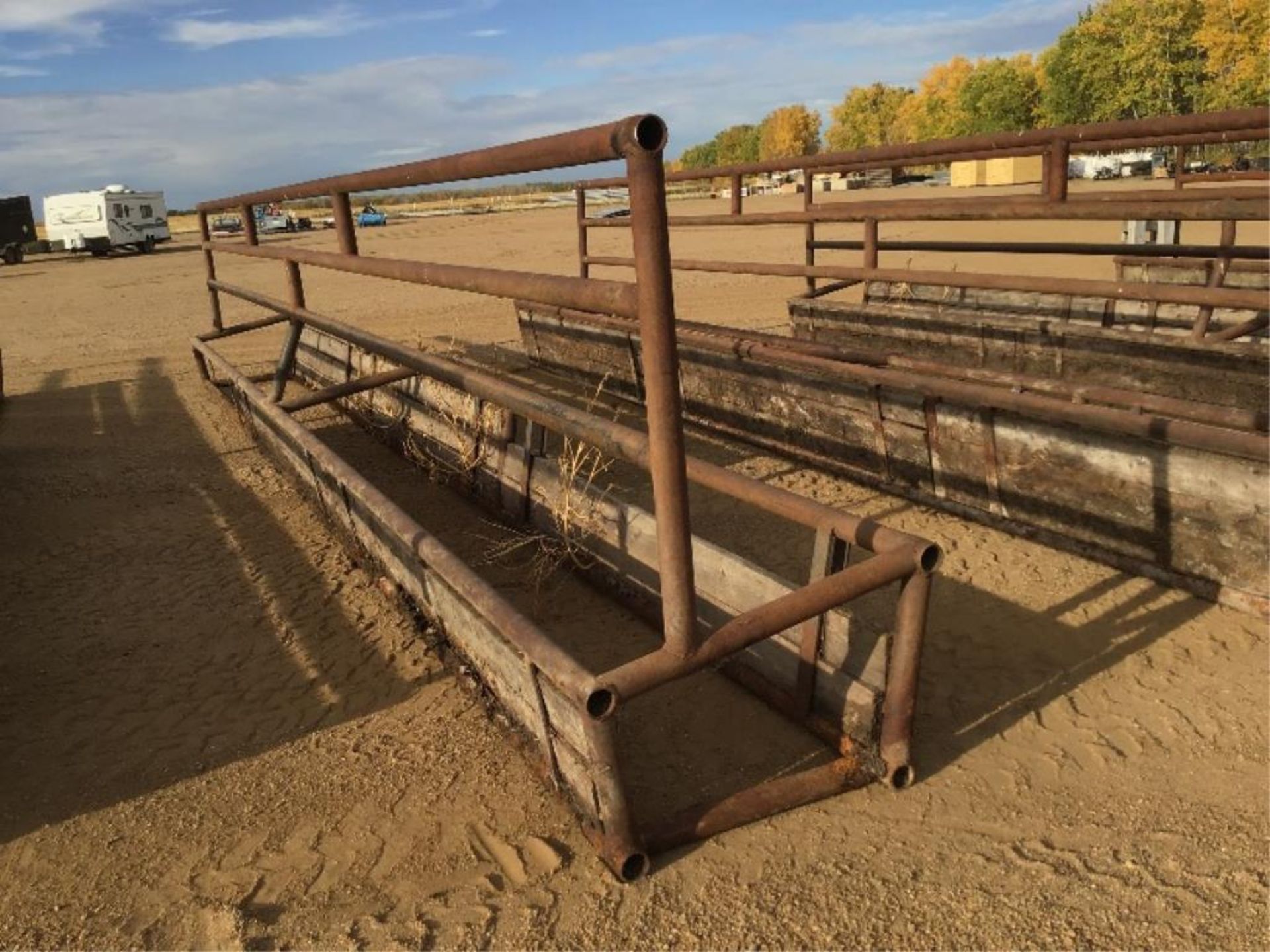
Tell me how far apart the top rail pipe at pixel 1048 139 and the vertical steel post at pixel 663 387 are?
1.41 meters

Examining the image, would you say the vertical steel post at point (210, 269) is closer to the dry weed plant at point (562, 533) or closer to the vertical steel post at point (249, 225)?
the vertical steel post at point (249, 225)

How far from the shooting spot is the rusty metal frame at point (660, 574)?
175cm

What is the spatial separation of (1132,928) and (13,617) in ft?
12.9

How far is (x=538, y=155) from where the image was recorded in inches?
76.0

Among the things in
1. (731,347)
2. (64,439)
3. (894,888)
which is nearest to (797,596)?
(894,888)

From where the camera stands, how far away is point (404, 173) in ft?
9.23

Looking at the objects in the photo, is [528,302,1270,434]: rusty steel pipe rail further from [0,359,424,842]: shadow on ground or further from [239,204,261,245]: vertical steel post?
[239,204,261,245]: vertical steel post

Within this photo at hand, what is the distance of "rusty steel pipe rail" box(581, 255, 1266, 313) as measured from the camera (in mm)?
4004

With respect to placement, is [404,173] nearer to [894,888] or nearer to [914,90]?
[894,888]

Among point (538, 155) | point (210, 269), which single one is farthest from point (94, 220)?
point (538, 155)

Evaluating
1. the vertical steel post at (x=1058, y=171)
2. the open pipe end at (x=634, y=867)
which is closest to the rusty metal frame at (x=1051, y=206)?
the vertical steel post at (x=1058, y=171)

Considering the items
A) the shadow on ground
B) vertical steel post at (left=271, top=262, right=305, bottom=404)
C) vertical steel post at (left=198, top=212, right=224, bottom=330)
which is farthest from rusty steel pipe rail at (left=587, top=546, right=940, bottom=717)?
vertical steel post at (left=198, top=212, right=224, bottom=330)

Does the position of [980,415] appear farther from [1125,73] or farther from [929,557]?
[1125,73]

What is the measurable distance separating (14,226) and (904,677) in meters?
33.0
